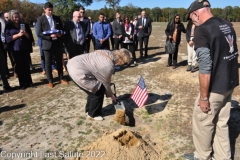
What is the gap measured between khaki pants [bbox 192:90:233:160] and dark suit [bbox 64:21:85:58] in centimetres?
434

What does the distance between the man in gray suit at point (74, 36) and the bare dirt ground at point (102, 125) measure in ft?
3.39

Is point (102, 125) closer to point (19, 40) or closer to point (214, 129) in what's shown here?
point (214, 129)

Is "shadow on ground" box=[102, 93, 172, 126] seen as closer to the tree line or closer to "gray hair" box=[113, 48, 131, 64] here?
"gray hair" box=[113, 48, 131, 64]

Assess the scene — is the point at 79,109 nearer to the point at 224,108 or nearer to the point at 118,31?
the point at 224,108

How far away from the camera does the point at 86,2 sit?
5103 cm

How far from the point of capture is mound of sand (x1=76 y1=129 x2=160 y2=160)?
2.96m

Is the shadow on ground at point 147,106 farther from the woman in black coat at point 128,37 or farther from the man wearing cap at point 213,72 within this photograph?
the woman in black coat at point 128,37

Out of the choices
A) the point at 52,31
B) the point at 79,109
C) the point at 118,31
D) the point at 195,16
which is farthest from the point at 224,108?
the point at 118,31

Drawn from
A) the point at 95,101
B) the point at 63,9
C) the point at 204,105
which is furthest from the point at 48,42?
the point at 63,9

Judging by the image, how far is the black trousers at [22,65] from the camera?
18.4 feet

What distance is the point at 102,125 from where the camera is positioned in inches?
159

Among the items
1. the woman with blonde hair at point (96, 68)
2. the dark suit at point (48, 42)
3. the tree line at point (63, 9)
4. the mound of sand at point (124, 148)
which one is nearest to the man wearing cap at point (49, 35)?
the dark suit at point (48, 42)

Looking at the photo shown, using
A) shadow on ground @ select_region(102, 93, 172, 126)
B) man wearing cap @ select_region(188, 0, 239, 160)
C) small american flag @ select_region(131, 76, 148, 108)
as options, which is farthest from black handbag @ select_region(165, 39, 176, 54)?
man wearing cap @ select_region(188, 0, 239, 160)

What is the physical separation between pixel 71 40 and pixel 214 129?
459 centimetres
